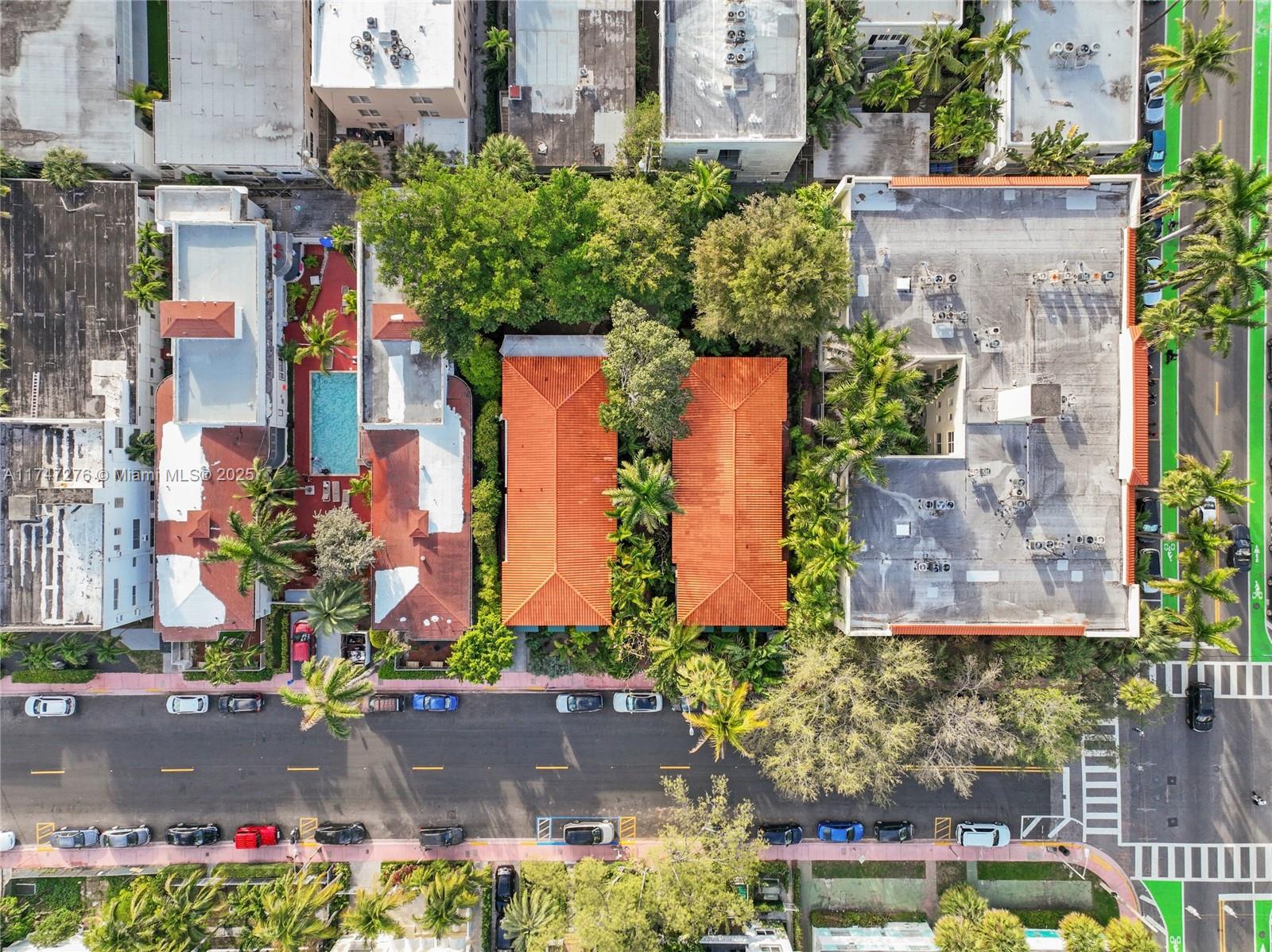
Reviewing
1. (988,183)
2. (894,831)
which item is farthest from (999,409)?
(894,831)

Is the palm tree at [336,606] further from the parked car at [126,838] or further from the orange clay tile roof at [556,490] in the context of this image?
the parked car at [126,838]

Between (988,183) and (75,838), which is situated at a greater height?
(988,183)

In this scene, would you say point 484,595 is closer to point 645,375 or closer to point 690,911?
point 645,375

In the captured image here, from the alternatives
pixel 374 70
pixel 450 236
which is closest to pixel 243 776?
pixel 450 236

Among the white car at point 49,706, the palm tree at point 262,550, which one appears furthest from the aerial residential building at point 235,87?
the white car at point 49,706

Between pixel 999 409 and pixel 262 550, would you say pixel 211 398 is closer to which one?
pixel 262 550

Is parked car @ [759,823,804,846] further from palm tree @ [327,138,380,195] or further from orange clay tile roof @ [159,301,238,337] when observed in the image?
palm tree @ [327,138,380,195]

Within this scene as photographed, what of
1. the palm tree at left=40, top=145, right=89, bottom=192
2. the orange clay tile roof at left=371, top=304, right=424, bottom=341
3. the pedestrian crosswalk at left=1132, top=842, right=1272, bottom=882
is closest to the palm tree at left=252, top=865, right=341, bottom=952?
the orange clay tile roof at left=371, top=304, right=424, bottom=341
